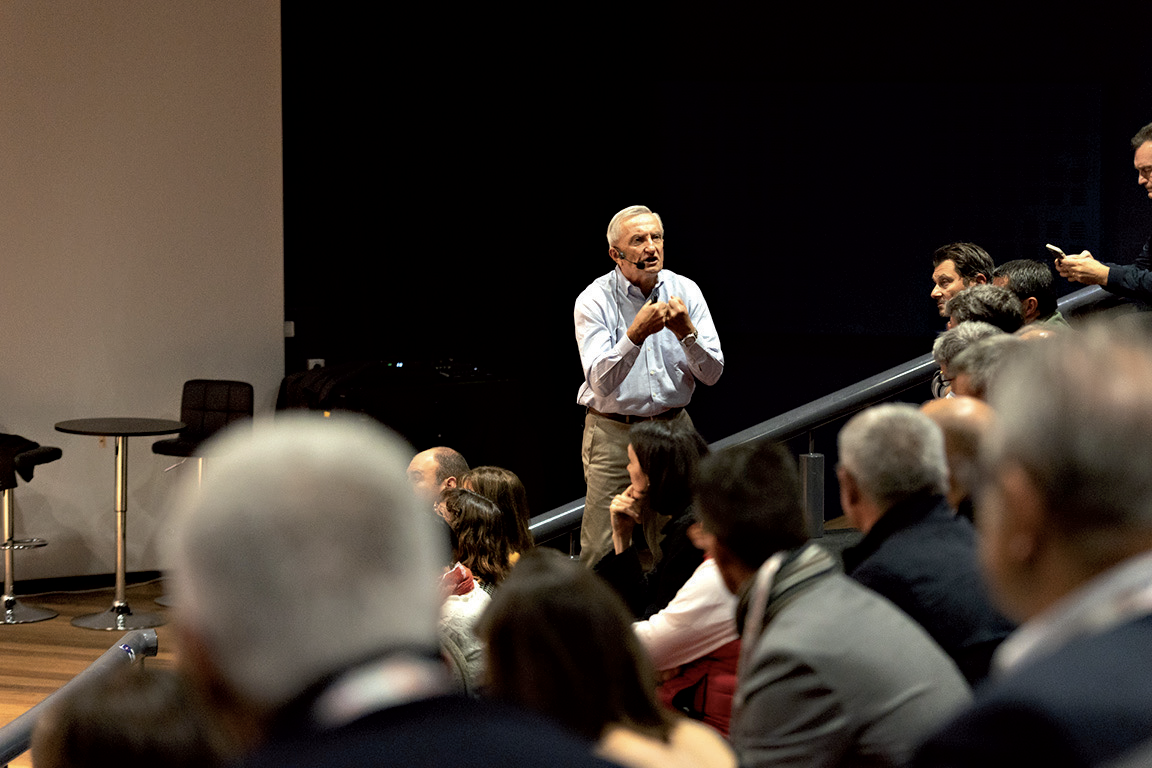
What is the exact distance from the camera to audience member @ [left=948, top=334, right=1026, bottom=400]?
2.90m

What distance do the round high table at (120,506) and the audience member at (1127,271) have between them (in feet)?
13.5

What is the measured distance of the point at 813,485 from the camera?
417 centimetres

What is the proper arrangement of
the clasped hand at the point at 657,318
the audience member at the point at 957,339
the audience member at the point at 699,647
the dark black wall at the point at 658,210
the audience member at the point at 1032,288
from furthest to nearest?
the dark black wall at the point at 658,210 < the audience member at the point at 1032,288 < the clasped hand at the point at 657,318 < the audience member at the point at 957,339 < the audience member at the point at 699,647

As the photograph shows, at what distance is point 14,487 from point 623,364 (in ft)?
11.7

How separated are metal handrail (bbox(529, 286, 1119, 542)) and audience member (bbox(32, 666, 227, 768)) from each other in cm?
262

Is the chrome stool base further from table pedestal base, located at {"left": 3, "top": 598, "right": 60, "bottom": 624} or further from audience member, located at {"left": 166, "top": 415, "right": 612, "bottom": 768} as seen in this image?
audience member, located at {"left": 166, "top": 415, "right": 612, "bottom": 768}

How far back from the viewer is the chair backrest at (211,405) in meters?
6.84

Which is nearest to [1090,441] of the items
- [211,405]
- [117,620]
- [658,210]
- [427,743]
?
[427,743]

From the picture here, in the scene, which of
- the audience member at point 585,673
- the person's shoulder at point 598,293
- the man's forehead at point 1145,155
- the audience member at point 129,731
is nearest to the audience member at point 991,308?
the man's forehead at point 1145,155

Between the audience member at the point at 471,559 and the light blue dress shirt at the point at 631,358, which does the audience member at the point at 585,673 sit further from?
the light blue dress shirt at the point at 631,358

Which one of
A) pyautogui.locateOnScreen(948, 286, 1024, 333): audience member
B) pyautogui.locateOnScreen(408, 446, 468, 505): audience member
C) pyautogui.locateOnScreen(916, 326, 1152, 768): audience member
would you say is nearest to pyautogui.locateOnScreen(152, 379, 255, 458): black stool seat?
pyautogui.locateOnScreen(408, 446, 468, 505): audience member

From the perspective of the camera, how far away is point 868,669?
1.79 metres

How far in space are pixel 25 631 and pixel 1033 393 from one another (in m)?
5.99

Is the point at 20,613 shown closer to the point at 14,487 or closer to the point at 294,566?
the point at 14,487
